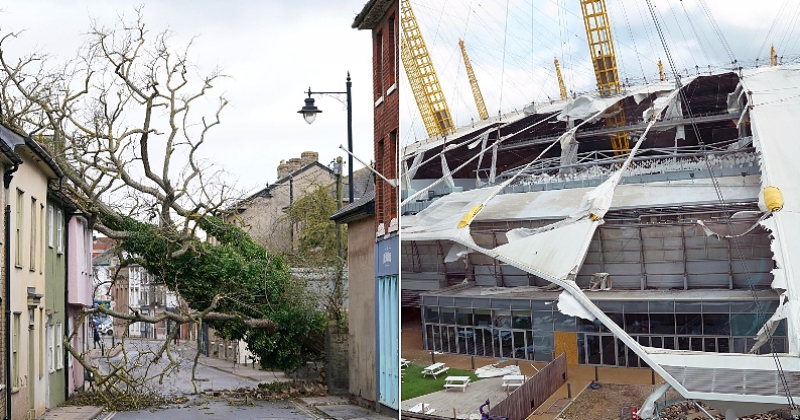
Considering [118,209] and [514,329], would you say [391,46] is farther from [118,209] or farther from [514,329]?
[118,209]

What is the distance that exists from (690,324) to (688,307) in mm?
138

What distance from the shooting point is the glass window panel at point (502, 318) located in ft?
31.7

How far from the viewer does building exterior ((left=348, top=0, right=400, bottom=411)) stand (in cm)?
1577

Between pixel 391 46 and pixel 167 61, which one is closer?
pixel 391 46

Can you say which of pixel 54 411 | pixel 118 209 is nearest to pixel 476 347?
pixel 54 411

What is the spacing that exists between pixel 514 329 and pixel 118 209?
563 inches

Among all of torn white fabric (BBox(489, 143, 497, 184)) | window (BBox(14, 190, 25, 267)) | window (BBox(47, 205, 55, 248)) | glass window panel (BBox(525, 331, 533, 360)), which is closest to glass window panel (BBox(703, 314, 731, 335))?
glass window panel (BBox(525, 331, 533, 360))

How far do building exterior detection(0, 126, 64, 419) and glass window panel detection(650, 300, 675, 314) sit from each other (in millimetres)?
8927

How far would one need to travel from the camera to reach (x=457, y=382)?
9.84 meters

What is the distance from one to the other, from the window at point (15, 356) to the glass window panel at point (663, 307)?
33.0 ft

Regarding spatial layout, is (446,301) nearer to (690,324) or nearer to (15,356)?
(690,324)

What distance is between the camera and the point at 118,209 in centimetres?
2217

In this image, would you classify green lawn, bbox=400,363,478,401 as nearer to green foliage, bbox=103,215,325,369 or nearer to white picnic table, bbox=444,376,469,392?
white picnic table, bbox=444,376,469,392

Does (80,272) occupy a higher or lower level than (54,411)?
higher
